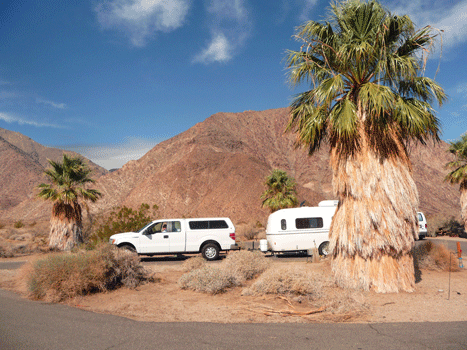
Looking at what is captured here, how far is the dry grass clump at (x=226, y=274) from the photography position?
8195 millimetres

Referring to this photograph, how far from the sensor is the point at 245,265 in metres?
9.51

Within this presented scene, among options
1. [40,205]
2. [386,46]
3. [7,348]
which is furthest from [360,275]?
[40,205]

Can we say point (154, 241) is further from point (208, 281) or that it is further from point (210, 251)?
point (208, 281)

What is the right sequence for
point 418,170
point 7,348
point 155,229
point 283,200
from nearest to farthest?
1. point 7,348
2. point 155,229
3. point 283,200
4. point 418,170

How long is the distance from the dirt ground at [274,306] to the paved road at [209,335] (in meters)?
0.42

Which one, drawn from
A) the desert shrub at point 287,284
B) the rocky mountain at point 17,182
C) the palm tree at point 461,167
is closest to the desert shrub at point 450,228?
the palm tree at point 461,167

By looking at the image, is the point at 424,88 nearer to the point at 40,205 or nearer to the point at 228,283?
the point at 228,283

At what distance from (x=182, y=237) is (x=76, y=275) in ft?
Result: 23.3

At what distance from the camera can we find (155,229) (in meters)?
14.7

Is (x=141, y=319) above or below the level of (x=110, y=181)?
below

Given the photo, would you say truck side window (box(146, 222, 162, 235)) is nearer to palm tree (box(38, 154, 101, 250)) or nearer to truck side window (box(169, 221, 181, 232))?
truck side window (box(169, 221, 181, 232))

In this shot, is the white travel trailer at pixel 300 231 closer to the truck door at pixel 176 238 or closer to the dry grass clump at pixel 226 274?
the truck door at pixel 176 238

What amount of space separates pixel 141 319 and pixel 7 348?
2.21 metres

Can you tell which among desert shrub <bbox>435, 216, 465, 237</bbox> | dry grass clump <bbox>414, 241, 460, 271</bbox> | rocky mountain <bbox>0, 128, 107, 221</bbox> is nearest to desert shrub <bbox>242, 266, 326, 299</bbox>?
dry grass clump <bbox>414, 241, 460, 271</bbox>
